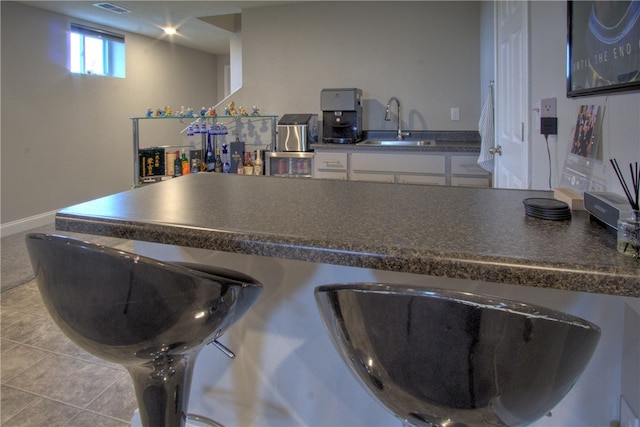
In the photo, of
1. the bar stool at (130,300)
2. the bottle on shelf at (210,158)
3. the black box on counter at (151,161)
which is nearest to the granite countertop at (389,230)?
the bar stool at (130,300)

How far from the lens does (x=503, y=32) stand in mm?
2439

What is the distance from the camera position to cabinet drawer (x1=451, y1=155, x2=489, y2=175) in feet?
11.1

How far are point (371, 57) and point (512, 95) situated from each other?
2.28 m

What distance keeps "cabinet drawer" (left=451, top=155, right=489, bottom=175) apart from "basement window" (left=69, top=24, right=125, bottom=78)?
14.3 feet

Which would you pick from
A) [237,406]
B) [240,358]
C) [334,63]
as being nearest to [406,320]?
[240,358]

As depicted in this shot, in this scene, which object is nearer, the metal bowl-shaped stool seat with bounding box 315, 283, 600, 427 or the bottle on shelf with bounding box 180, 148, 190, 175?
the metal bowl-shaped stool seat with bounding box 315, 283, 600, 427

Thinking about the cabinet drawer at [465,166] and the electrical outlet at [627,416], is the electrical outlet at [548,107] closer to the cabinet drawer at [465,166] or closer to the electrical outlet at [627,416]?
the electrical outlet at [627,416]

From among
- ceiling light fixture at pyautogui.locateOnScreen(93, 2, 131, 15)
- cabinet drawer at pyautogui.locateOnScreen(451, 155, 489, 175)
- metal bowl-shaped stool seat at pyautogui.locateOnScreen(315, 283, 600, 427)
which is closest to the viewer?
metal bowl-shaped stool seat at pyautogui.locateOnScreen(315, 283, 600, 427)

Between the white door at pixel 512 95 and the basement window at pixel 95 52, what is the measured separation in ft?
15.0

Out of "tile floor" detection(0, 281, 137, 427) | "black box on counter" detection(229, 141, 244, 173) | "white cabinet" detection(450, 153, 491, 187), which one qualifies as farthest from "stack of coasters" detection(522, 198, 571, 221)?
"black box on counter" detection(229, 141, 244, 173)

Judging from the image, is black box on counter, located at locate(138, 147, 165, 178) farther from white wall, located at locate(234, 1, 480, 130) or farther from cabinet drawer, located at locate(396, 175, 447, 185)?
cabinet drawer, located at locate(396, 175, 447, 185)

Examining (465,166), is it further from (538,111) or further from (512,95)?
(538,111)

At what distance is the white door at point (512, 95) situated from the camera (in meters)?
1.93

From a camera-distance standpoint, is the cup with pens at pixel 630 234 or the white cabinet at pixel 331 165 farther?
the white cabinet at pixel 331 165
